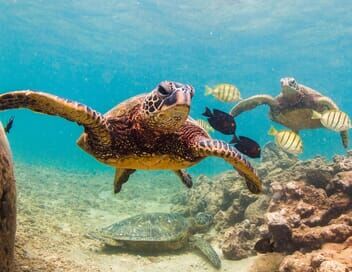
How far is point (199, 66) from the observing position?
5366 centimetres

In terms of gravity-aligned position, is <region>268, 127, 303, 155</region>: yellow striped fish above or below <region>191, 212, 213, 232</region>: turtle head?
above

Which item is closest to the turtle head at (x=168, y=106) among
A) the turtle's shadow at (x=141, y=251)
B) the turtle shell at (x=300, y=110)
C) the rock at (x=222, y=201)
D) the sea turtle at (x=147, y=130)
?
the sea turtle at (x=147, y=130)

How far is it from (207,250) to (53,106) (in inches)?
187

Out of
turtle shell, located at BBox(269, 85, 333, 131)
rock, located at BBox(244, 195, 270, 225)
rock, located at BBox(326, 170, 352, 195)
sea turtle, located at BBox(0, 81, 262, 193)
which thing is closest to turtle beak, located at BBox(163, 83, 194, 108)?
sea turtle, located at BBox(0, 81, 262, 193)

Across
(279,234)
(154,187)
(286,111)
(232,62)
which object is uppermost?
(286,111)

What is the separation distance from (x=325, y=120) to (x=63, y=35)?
4362 cm

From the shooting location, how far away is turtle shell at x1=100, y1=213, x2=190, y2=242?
743 centimetres

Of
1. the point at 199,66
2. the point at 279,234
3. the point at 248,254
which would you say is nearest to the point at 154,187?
the point at 248,254

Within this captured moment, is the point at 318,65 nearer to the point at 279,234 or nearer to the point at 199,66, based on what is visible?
the point at 199,66

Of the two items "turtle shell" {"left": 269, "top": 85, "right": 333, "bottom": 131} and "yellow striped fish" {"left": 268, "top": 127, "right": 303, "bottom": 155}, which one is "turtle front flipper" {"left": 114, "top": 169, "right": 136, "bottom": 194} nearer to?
"yellow striped fish" {"left": 268, "top": 127, "right": 303, "bottom": 155}

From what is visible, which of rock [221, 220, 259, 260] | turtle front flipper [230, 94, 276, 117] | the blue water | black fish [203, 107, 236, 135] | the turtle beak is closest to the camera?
the turtle beak

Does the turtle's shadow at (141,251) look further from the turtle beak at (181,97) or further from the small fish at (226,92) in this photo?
the turtle beak at (181,97)

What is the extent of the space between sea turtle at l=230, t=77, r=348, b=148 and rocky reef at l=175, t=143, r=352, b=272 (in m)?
1.51

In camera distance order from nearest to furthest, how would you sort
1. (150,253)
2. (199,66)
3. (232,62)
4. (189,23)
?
(150,253) → (189,23) → (232,62) → (199,66)
